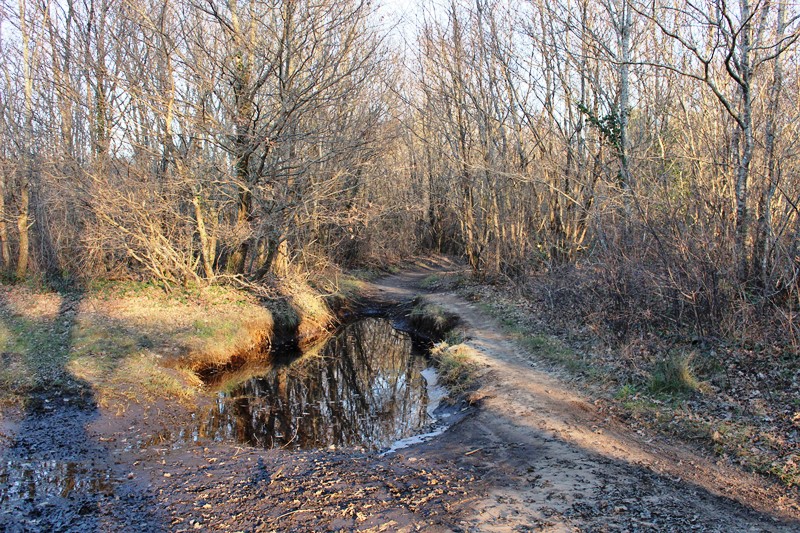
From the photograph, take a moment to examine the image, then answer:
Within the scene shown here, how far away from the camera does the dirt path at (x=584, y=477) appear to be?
171 inches

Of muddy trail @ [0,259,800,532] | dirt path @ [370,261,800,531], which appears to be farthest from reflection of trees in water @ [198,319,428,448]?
dirt path @ [370,261,800,531]

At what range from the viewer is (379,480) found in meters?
5.35

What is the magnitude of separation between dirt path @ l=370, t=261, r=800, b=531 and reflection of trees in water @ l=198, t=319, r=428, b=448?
1.53 metres

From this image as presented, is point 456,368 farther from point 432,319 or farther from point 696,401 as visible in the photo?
point 432,319

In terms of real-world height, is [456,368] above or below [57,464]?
below

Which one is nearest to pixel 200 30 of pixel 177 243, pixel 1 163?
pixel 177 243

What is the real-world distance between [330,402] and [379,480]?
4061 millimetres

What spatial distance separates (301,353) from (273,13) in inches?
314

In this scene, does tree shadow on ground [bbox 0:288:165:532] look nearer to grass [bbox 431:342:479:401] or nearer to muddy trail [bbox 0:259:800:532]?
muddy trail [bbox 0:259:800:532]

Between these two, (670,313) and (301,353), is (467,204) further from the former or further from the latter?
(670,313)

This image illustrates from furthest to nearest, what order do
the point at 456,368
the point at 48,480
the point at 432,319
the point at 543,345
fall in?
the point at 432,319 → the point at 543,345 → the point at 456,368 → the point at 48,480

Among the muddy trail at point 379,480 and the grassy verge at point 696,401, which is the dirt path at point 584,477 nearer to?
the muddy trail at point 379,480

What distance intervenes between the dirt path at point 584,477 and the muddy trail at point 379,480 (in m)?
0.02

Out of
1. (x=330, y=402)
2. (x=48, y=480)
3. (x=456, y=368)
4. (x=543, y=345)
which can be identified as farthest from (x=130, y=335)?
(x=543, y=345)
